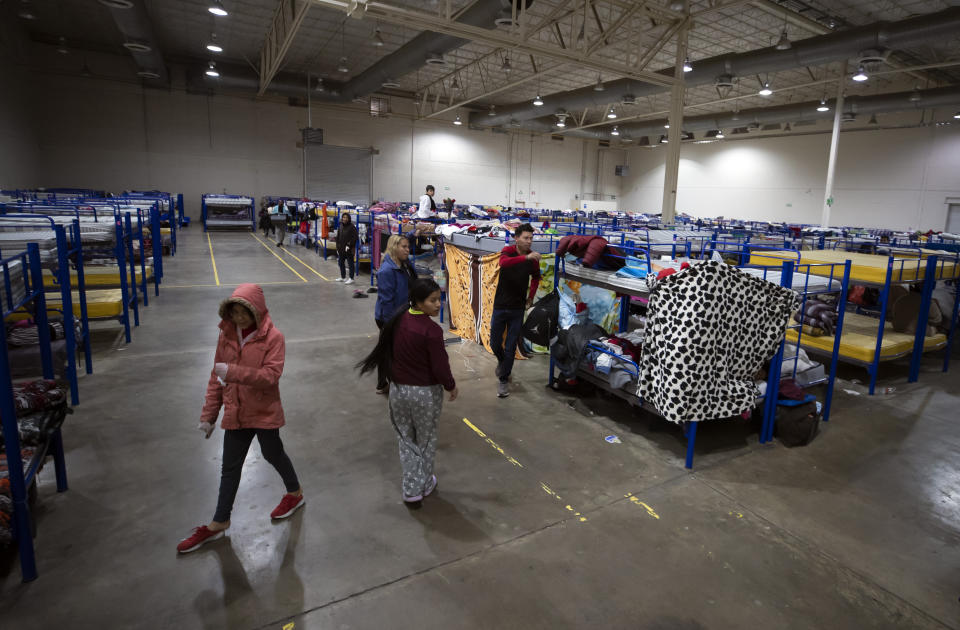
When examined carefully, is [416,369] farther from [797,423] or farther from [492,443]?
[797,423]

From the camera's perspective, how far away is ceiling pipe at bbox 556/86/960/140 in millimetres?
18031

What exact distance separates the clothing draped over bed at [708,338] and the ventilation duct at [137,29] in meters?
13.5

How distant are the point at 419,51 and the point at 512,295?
13.2 m

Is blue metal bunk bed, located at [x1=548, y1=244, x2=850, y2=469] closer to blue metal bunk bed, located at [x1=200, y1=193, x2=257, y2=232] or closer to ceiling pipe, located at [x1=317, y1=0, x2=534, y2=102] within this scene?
ceiling pipe, located at [x1=317, y1=0, x2=534, y2=102]

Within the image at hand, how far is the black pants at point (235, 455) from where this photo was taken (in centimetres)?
322

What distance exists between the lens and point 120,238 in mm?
7168

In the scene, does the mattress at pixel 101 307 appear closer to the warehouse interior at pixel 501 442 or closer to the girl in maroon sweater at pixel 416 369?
the warehouse interior at pixel 501 442

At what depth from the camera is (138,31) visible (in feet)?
49.0

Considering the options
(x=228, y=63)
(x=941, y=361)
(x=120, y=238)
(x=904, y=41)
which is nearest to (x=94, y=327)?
(x=120, y=238)

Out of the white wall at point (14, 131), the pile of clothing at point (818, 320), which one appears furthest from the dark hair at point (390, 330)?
the white wall at point (14, 131)

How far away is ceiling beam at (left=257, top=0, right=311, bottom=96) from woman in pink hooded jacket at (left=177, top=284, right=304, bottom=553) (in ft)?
30.9

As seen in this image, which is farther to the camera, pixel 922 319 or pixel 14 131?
pixel 14 131

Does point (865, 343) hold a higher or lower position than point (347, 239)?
lower

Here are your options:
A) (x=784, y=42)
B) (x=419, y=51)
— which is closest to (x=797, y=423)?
(x=784, y=42)
